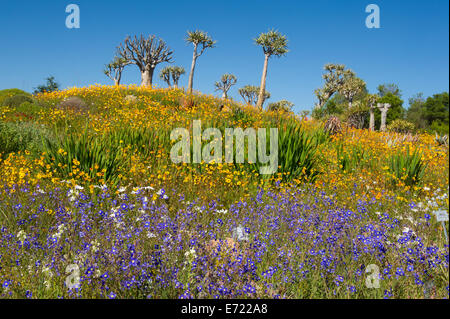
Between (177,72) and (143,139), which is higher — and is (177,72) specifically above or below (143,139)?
above

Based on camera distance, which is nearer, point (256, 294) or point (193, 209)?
point (256, 294)

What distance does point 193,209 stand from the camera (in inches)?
171

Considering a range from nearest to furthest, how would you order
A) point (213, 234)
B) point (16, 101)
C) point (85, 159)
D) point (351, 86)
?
point (213, 234), point (85, 159), point (16, 101), point (351, 86)

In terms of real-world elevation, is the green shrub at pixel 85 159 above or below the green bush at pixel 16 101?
below

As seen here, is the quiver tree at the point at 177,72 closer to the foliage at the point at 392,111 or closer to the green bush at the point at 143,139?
the foliage at the point at 392,111

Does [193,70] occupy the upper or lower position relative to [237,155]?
upper

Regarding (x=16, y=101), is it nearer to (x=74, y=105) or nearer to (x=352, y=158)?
(x=74, y=105)

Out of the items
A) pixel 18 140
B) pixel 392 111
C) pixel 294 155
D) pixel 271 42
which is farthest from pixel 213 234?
pixel 392 111

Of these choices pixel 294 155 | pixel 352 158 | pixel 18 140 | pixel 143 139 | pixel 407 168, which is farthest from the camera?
pixel 18 140

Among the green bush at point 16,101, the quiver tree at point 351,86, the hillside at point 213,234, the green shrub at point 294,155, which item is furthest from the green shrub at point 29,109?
the quiver tree at point 351,86

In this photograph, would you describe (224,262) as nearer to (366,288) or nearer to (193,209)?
(366,288)
